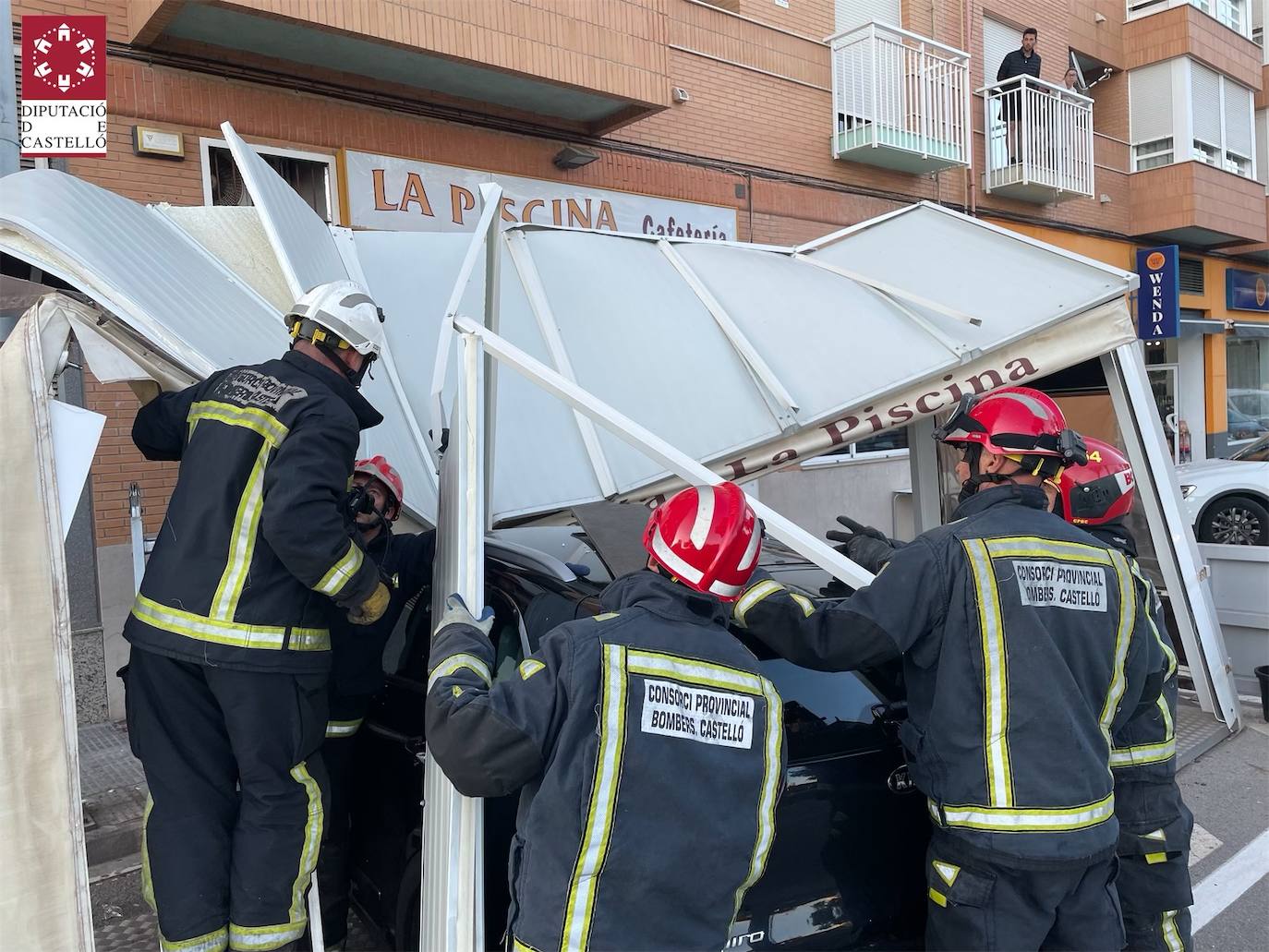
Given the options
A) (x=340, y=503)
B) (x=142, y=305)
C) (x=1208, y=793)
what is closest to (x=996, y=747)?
(x=340, y=503)

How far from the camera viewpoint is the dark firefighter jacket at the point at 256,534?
253 cm

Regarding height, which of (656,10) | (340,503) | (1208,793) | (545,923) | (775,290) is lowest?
(1208,793)

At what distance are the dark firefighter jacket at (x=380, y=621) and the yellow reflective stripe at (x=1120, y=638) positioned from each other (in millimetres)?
2015

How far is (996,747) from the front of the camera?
7.89 feet

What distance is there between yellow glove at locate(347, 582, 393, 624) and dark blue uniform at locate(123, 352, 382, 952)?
5 centimetres

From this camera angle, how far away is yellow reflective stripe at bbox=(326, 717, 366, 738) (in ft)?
10.6

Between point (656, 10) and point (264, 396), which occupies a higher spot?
point (656, 10)

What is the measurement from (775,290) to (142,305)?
12.3 ft

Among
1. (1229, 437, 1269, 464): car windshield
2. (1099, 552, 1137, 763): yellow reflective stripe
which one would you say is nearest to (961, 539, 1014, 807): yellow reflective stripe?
(1099, 552, 1137, 763): yellow reflective stripe

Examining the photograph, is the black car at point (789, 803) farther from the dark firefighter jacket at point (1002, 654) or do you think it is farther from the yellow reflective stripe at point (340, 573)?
the yellow reflective stripe at point (340, 573)

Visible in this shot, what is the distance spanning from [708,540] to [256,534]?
4.48ft

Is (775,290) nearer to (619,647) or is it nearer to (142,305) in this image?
(142,305)

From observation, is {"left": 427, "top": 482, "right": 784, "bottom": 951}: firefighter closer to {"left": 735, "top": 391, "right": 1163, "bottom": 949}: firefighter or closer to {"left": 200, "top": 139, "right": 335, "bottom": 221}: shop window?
{"left": 735, "top": 391, "right": 1163, "bottom": 949}: firefighter

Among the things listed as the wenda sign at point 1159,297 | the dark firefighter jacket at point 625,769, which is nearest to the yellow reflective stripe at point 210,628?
the dark firefighter jacket at point 625,769
